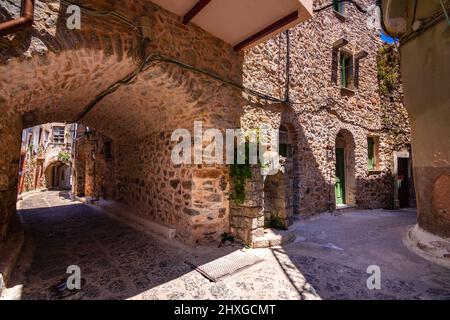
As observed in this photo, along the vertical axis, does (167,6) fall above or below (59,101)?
above

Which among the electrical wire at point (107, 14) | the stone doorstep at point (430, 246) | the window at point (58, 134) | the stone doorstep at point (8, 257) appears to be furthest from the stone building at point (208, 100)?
the window at point (58, 134)

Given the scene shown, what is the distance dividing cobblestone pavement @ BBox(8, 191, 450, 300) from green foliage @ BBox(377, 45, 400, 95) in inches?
265

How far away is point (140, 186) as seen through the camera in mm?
6520

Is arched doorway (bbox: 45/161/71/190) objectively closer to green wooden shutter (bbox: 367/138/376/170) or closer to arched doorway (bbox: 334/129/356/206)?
arched doorway (bbox: 334/129/356/206)

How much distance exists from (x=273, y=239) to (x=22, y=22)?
4.90m

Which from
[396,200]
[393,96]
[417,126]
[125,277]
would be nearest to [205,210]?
[125,277]

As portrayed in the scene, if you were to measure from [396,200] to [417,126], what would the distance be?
19.4 feet

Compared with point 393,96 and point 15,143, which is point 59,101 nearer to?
point 15,143

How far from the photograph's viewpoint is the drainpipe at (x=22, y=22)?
2.23 meters

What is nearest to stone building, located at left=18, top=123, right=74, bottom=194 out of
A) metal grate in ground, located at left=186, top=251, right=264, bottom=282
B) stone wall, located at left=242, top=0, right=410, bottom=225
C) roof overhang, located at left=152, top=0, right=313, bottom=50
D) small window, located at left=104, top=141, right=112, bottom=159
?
small window, located at left=104, top=141, right=112, bottom=159

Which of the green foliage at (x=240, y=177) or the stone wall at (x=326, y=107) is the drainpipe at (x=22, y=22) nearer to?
the green foliage at (x=240, y=177)

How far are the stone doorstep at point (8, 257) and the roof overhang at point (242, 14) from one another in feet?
14.4

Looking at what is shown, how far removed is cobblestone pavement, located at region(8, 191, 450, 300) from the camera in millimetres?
2893

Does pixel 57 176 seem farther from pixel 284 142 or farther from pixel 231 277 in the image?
pixel 231 277
